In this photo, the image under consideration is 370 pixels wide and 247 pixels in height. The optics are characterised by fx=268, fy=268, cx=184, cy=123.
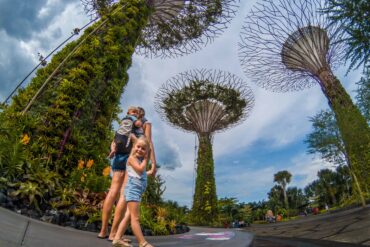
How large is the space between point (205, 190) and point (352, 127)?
9003 mm

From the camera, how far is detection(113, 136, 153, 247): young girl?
2.56 metres

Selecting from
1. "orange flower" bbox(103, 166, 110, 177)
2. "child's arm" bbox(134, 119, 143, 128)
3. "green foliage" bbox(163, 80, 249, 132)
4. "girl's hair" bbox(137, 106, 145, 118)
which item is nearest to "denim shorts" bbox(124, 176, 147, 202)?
"child's arm" bbox(134, 119, 143, 128)

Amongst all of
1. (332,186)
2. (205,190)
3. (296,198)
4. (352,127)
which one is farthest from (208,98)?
(296,198)

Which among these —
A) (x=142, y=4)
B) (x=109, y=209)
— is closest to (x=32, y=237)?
(x=109, y=209)

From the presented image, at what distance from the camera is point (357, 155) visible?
11.6 metres

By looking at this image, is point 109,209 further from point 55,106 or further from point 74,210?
point 55,106

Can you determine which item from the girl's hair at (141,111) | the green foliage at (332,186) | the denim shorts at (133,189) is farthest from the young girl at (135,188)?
the green foliage at (332,186)

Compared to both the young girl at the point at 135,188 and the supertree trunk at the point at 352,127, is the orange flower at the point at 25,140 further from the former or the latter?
the supertree trunk at the point at 352,127

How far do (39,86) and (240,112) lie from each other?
53.1 feet

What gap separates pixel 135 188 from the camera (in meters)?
2.65

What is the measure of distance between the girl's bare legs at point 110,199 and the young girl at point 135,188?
48 centimetres

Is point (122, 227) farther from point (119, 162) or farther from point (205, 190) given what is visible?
point (205, 190)

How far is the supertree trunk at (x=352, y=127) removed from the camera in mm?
10828

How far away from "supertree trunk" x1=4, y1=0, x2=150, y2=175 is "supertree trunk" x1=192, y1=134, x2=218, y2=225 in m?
11.6
